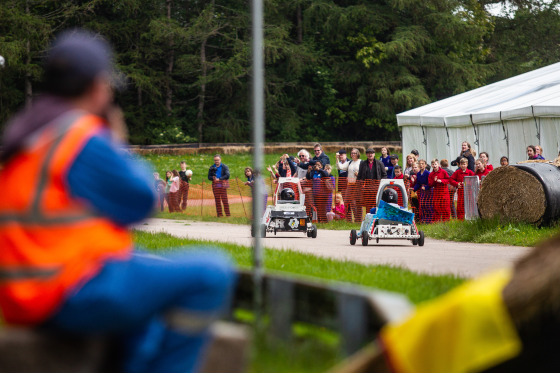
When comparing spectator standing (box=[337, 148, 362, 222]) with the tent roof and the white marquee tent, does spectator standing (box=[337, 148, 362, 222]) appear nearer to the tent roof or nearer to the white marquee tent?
the white marquee tent

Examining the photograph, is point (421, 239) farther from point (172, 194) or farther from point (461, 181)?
point (172, 194)

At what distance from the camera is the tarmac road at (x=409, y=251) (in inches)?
484

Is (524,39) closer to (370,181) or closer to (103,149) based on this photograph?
(370,181)

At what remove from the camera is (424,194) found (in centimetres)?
2278

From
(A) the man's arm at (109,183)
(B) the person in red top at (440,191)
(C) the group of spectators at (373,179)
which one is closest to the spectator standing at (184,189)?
(C) the group of spectators at (373,179)

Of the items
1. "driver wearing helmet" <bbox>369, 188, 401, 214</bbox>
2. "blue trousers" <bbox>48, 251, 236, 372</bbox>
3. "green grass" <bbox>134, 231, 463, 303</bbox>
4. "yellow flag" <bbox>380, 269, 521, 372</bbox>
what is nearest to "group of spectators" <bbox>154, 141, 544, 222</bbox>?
"driver wearing helmet" <bbox>369, 188, 401, 214</bbox>

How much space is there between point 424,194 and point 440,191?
1.46ft

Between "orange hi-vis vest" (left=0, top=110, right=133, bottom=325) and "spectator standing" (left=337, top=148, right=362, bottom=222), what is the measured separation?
2047 centimetres

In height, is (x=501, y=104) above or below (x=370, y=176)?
above

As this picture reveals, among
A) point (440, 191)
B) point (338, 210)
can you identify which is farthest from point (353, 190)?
point (440, 191)

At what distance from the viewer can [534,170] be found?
1802 centimetres

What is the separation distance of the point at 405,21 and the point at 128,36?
18368mm

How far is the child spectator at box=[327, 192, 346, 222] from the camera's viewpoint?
24.5m

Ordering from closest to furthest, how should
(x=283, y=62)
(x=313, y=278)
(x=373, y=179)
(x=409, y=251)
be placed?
(x=313, y=278), (x=409, y=251), (x=373, y=179), (x=283, y=62)
